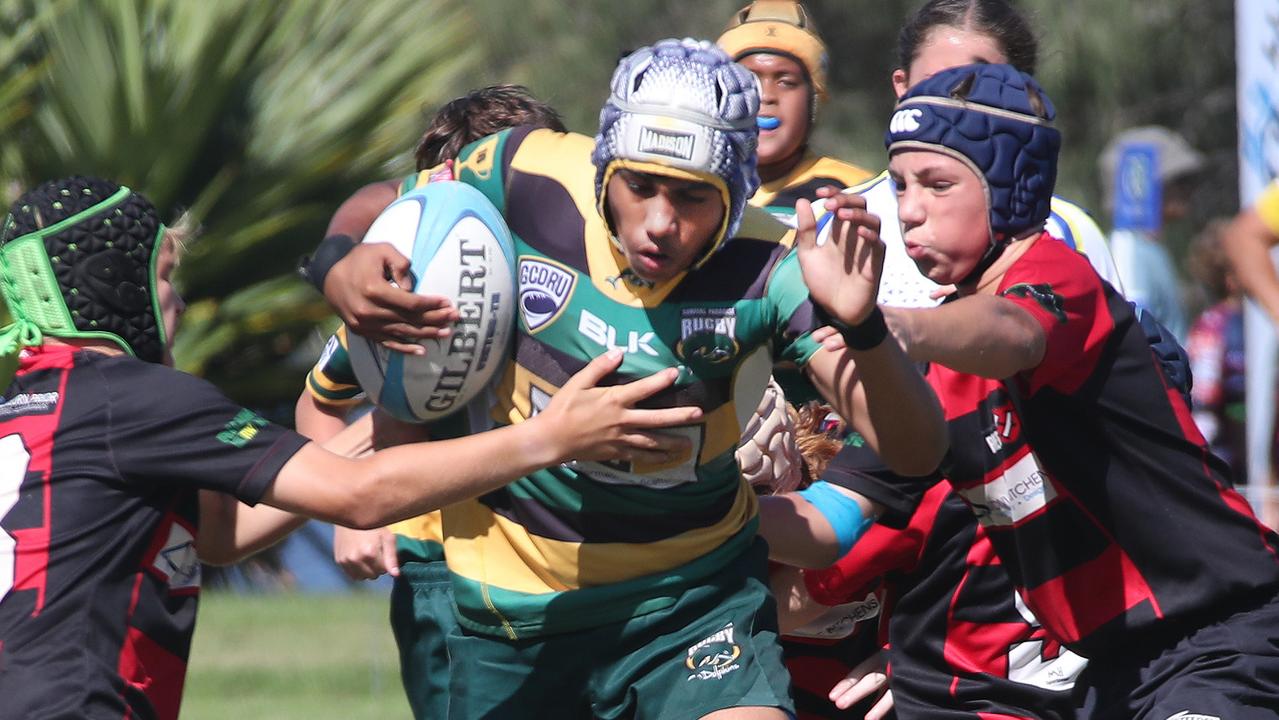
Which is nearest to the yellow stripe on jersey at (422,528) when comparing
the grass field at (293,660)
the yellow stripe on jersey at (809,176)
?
the yellow stripe on jersey at (809,176)

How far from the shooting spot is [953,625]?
15.6ft

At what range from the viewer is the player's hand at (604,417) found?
3623 mm

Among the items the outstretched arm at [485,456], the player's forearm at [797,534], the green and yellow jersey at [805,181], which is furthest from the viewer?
the green and yellow jersey at [805,181]

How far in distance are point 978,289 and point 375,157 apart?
9.01m

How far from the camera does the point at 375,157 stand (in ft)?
41.2

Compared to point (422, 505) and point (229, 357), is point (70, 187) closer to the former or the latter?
point (422, 505)

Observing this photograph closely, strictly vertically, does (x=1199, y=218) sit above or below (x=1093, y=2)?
below

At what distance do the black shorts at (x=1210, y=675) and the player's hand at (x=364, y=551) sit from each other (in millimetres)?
1895

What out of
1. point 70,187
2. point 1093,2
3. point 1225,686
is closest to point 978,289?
point 1225,686

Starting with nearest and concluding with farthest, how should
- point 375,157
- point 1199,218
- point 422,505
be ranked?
point 422,505, point 375,157, point 1199,218

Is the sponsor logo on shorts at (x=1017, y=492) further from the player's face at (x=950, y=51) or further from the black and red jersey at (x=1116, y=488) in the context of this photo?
the player's face at (x=950, y=51)

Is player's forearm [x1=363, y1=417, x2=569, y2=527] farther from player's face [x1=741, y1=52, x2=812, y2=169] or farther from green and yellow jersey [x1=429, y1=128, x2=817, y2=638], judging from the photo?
player's face [x1=741, y1=52, x2=812, y2=169]

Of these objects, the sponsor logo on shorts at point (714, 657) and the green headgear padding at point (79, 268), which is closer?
the green headgear padding at point (79, 268)

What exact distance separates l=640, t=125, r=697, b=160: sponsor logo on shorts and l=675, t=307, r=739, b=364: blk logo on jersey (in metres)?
0.36
